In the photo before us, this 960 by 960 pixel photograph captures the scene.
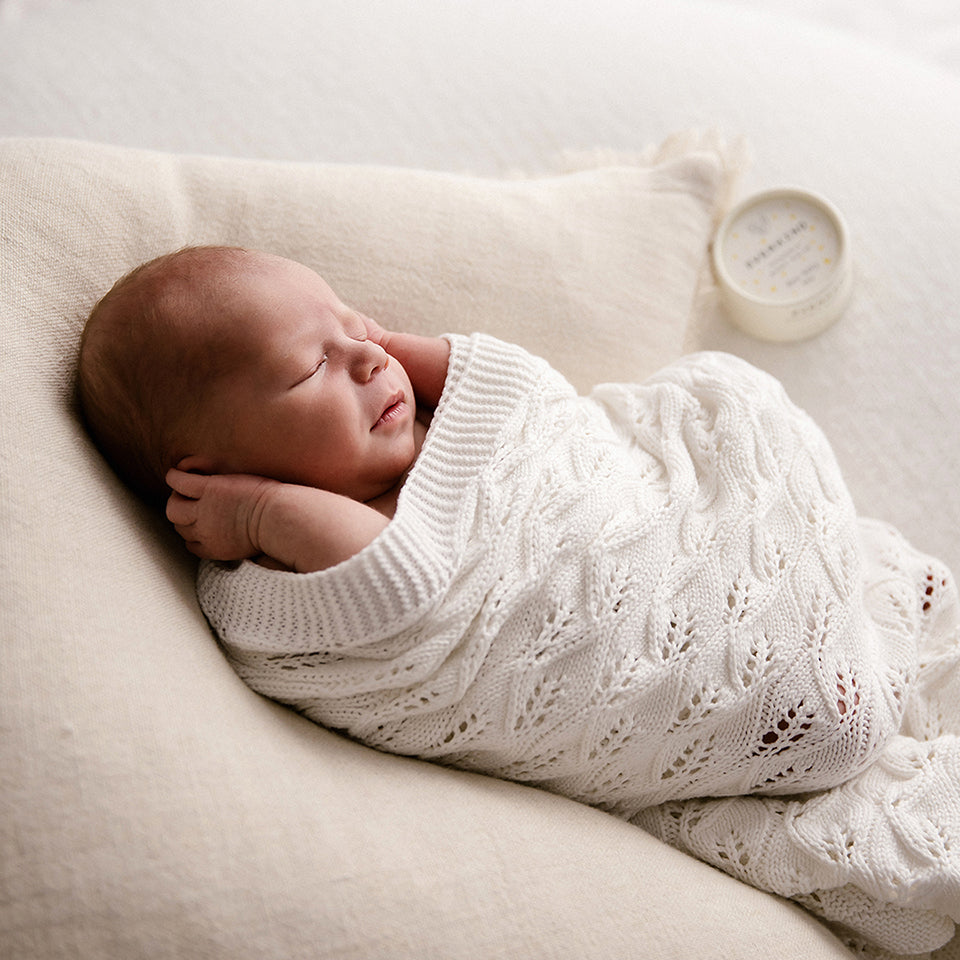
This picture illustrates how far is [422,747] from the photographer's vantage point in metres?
1.02

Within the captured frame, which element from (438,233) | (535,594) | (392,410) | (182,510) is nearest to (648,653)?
(535,594)

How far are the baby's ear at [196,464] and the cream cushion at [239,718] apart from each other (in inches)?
3.3

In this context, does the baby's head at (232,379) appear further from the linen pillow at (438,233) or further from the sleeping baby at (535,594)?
the linen pillow at (438,233)

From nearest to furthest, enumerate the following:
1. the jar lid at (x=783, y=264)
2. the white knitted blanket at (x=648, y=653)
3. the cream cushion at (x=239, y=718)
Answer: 1. the cream cushion at (x=239, y=718)
2. the white knitted blanket at (x=648, y=653)
3. the jar lid at (x=783, y=264)

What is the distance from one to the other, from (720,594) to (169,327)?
68cm

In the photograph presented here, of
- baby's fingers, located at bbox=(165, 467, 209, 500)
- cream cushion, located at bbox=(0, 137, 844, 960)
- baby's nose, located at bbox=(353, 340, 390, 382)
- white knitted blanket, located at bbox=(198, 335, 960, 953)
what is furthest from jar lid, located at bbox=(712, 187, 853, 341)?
baby's fingers, located at bbox=(165, 467, 209, 500)

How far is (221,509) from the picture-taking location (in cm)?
103

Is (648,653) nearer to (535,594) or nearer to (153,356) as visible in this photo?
(535,594)

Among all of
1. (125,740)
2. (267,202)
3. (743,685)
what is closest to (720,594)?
(743,685)

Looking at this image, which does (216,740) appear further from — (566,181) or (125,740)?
(566,181)

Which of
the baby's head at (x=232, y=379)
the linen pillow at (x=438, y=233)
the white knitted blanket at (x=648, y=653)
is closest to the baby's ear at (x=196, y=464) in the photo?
the baby's head at (x=232, y=379)

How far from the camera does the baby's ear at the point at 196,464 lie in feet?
3.45

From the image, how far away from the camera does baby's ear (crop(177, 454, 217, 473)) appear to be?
41.4 inches

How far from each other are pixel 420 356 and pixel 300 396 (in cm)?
21
